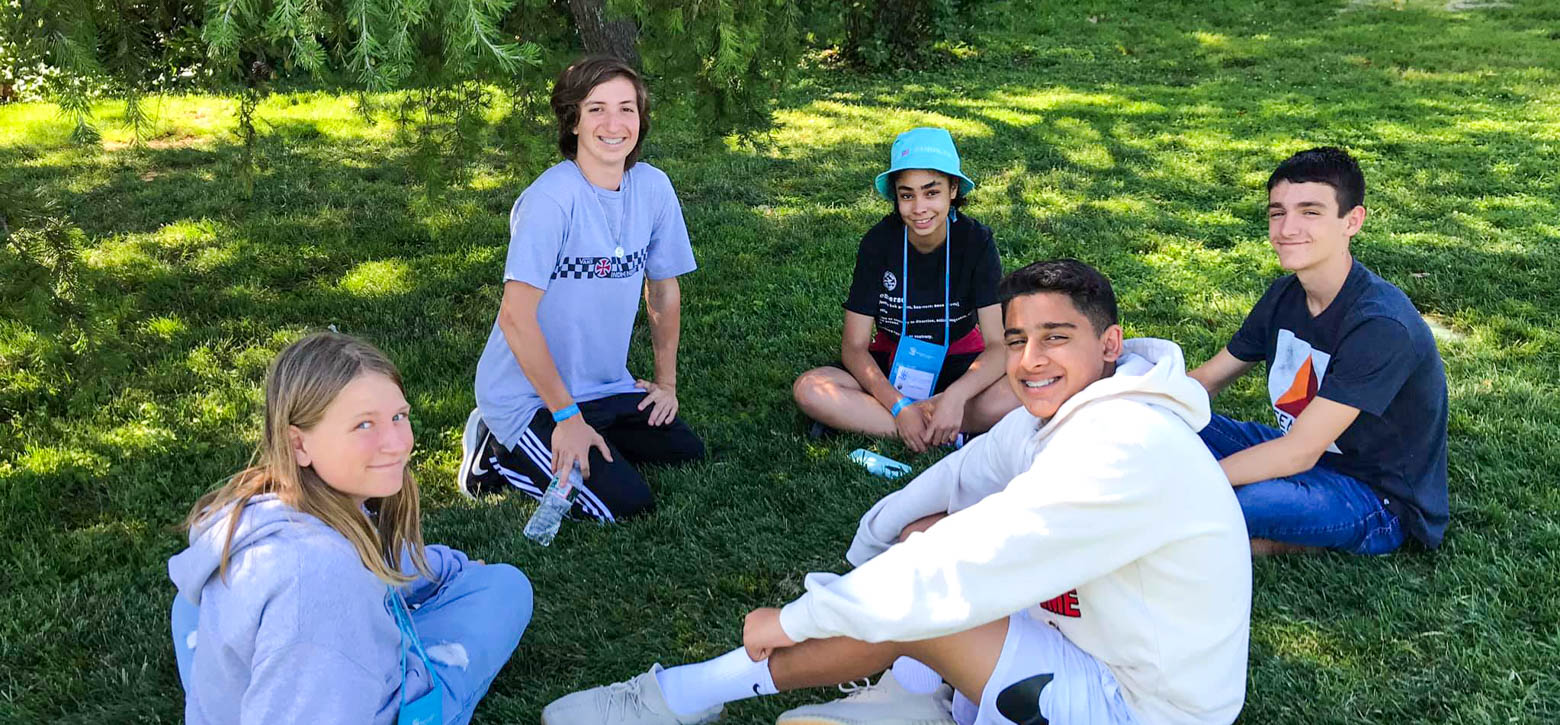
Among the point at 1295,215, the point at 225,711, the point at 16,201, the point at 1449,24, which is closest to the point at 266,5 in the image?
the point at 16,201

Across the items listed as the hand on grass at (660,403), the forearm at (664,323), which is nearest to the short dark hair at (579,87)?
the forearm at (664,323)

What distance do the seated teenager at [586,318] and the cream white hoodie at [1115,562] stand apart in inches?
67.1

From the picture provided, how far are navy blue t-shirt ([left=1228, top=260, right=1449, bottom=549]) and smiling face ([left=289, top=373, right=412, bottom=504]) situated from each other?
7.83ft

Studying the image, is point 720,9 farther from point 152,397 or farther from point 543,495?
point 152,397

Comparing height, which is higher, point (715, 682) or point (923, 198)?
point (923, 198)

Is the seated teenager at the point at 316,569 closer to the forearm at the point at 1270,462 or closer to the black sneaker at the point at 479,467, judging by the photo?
the black sneaker at the point at 479,467

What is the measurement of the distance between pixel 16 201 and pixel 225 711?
8.24 ft

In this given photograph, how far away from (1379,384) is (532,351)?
251cm

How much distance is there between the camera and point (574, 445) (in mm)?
3762

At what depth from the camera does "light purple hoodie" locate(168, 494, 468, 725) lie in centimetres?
206

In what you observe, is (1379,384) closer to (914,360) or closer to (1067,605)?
(1067,605)

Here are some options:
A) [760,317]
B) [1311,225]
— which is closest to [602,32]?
[760,317]

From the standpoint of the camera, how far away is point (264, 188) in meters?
7.44

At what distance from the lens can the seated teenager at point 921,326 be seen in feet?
13.9
